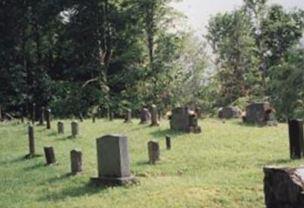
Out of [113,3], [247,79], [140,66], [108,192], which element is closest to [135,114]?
[140,66]

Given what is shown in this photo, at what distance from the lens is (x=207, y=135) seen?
2392 cm

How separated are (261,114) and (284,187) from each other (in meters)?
19.2

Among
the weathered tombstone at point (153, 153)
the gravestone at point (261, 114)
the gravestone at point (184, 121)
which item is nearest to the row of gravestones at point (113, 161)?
the weathered tombstone at point (153, 153)

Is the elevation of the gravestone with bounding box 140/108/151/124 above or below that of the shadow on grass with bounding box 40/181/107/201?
above

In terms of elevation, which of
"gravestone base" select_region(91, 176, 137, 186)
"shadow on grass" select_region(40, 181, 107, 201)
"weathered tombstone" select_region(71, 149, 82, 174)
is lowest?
"shadow on grass" select_region(40, 181, 107, 201)

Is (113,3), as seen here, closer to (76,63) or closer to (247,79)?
(76,63)

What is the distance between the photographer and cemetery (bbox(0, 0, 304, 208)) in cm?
1488

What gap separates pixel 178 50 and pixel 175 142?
26.7 meters

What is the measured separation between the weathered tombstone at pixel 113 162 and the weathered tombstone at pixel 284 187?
643cm

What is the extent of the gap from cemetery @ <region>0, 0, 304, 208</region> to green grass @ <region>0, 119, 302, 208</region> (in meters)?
0.04

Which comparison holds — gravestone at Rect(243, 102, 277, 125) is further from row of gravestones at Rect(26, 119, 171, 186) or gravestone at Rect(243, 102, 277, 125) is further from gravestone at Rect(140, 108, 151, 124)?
row of gravestones at Rect(26, 119, 171, 186)

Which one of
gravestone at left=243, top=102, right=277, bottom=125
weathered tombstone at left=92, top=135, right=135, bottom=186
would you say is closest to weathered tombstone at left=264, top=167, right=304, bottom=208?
weathered tombstone at left=92, top=135, right=135, bottom=186

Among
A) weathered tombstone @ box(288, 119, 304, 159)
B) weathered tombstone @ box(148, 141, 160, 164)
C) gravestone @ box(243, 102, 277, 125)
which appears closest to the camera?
weathered tombstone @ box(288, 119, 304, 159)

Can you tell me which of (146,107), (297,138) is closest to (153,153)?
(297,138)
